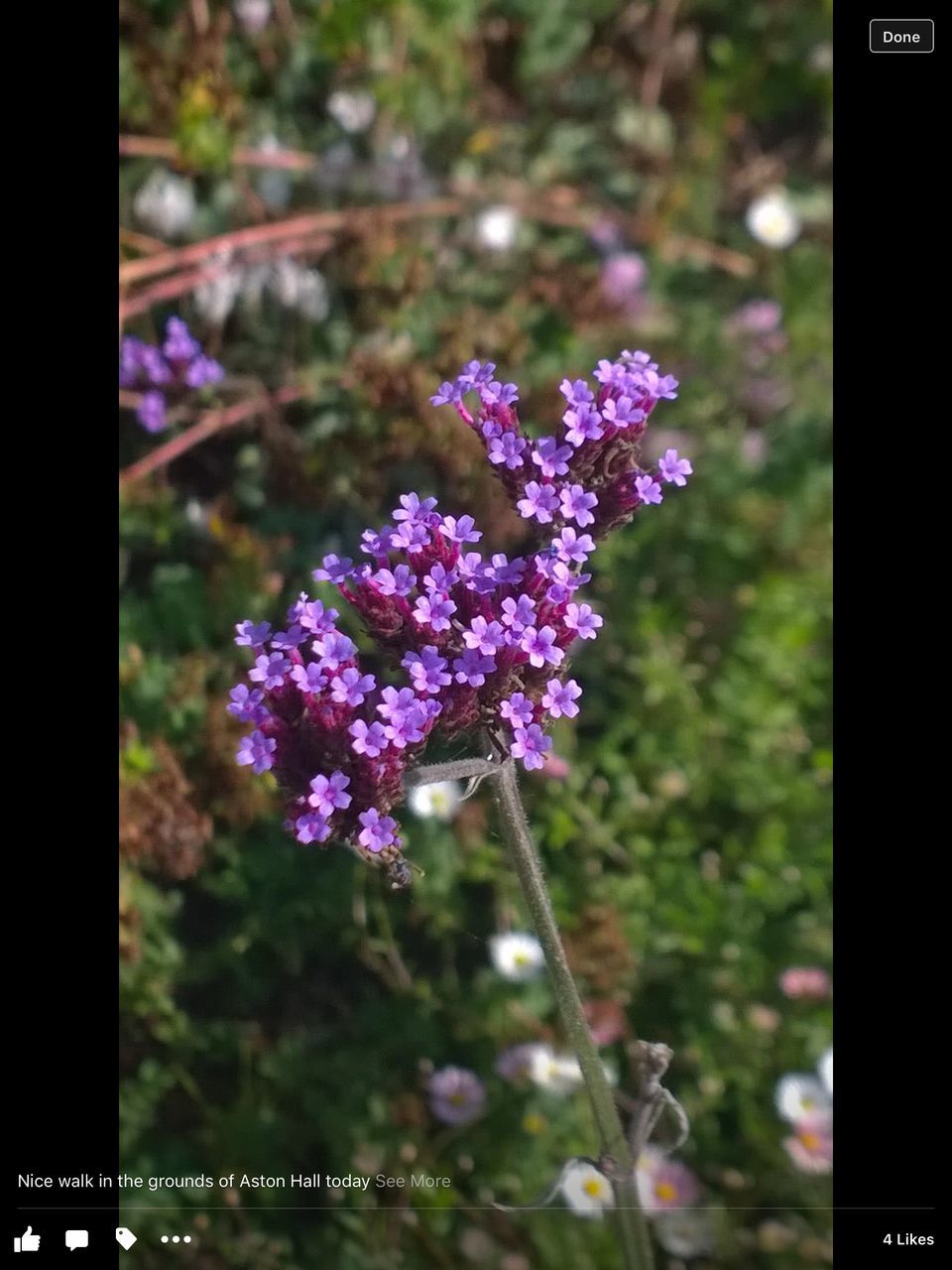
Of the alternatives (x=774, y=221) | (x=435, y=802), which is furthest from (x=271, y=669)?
(x=774, y=221)

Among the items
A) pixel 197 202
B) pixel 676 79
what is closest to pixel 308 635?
pixel 197 202

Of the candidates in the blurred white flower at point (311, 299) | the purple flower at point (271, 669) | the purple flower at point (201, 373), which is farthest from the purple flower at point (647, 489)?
the blurred white flower at point (311, 299)

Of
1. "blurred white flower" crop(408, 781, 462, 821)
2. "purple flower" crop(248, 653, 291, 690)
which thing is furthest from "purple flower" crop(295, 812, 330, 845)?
"blurred white flower" crop(408, 781, 462, 821)

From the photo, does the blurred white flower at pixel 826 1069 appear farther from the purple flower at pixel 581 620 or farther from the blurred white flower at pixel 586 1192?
the purple flower at pixel 581 620
